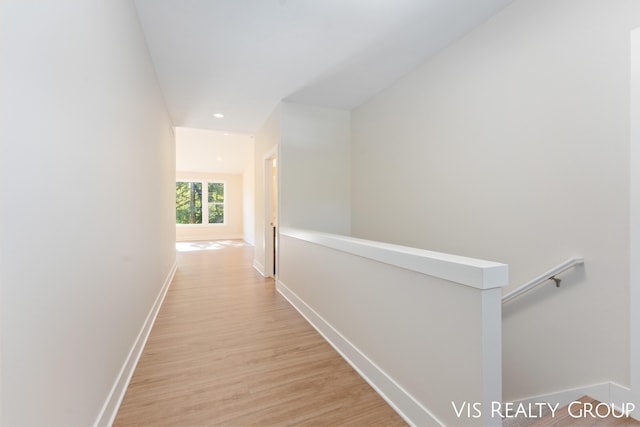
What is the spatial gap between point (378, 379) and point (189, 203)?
9.86 metres

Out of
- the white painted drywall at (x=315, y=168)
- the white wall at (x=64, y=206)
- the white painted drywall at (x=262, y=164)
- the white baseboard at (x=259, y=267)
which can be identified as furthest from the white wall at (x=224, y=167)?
the white wall at (x=64, y=206)

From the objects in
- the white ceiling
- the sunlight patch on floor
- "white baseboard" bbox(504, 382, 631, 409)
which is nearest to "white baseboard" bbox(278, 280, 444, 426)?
"white baseboard" bbox(504, 382, 631, 409)

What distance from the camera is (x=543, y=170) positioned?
1717 mm

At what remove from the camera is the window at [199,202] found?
32.0ft

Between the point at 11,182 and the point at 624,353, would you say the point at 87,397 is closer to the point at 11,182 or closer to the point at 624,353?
the point at 11,182

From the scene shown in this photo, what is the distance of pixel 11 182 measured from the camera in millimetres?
720

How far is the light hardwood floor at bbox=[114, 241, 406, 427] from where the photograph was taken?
1.48m

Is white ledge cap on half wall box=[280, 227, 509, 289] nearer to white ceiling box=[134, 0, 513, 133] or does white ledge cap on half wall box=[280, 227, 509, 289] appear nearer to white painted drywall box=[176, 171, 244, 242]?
white ceiling box=[134, 0, 513, 133]

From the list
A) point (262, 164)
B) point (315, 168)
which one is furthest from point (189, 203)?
point (315, 168)

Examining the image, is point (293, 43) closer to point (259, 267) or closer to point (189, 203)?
point (259, 267)

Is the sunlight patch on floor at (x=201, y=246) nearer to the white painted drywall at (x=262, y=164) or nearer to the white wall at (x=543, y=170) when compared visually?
the white painted drywall at (x=262, y=164)

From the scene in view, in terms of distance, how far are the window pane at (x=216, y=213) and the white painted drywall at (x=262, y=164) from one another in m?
5.91

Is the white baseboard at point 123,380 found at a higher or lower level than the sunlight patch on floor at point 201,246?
higher

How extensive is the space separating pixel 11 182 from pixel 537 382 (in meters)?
2.83
